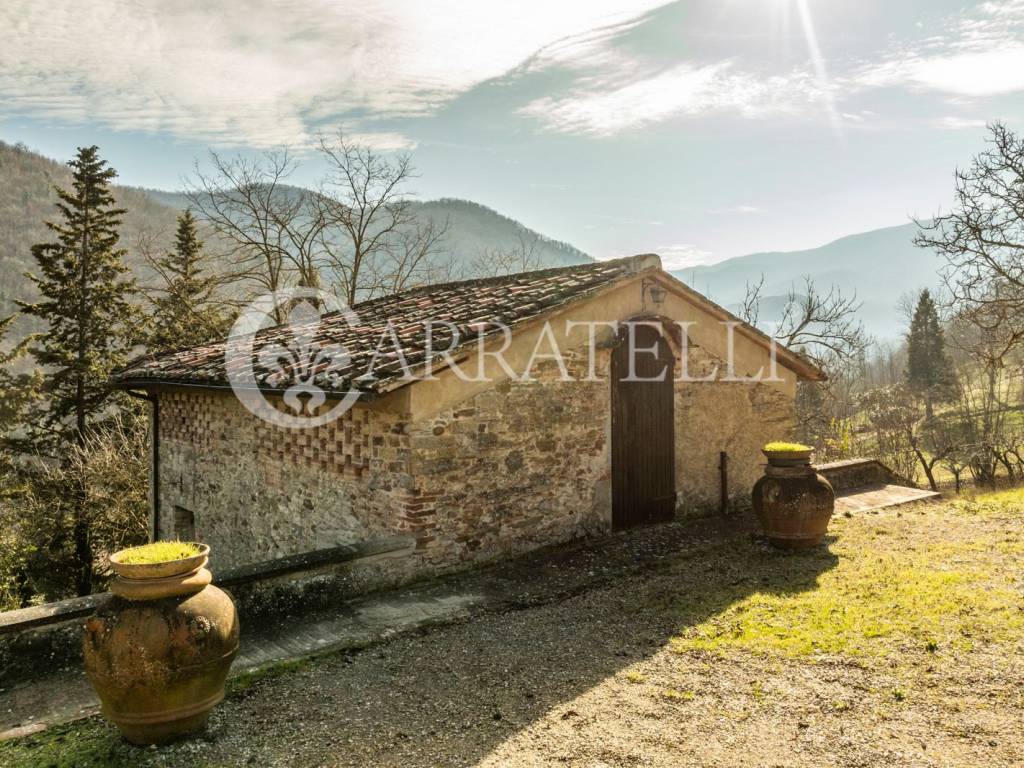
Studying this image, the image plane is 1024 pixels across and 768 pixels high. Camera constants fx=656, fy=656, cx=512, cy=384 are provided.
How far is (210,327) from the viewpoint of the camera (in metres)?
21.2

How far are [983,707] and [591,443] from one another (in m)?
4.53

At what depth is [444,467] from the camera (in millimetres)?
6516

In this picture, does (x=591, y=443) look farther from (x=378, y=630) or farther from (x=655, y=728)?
(x=655, y=728)

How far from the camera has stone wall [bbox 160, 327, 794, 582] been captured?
6.51m

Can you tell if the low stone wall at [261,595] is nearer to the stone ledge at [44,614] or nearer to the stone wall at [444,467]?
the stone ledge at [44,614]

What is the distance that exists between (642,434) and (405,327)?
3.34 meters

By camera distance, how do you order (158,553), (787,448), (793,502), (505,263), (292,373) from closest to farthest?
(158,553) < (292,373) < (793,502) < (787,448) < (505,263)

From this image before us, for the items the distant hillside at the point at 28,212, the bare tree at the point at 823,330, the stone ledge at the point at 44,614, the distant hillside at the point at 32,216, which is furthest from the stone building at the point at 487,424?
the distant hillside at the point at 28,212

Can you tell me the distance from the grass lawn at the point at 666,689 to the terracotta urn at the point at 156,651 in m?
0.20

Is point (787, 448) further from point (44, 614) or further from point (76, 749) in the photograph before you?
point (44, 614)

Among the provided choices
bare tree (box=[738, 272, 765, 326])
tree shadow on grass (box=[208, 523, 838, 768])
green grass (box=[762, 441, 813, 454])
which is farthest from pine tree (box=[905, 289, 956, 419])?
tree shadow on grass (box=[208, 523, 838, 768])

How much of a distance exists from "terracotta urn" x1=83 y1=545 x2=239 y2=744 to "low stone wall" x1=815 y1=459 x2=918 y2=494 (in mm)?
10599

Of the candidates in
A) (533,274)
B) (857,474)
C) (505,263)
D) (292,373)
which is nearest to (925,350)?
(505,263)

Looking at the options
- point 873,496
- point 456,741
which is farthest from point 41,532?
point 873,496
